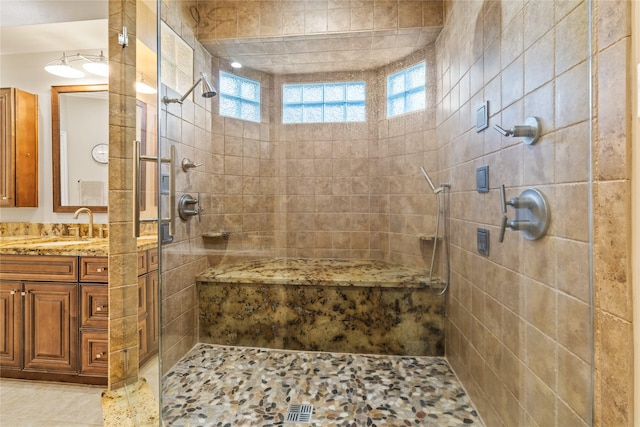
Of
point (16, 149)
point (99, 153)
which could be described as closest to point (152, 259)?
point (99, 153)

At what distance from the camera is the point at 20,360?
5.99 ft

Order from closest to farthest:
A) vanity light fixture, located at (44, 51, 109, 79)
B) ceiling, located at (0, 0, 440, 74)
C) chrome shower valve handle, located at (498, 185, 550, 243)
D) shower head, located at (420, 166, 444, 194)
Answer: chrome shower valve handle, located at (498, 185, 550, 243) → shower head, located at (420, 166, 444, 194) → ceiling, located at (0, 0, 440, 74) → vanity light fixture, located at (44, 51, 109, 79)

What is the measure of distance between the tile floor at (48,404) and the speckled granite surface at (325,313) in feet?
2.21

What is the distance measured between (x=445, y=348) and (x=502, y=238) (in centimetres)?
96

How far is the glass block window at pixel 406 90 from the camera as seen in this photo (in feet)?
6.53

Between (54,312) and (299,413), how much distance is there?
1635 millimetres

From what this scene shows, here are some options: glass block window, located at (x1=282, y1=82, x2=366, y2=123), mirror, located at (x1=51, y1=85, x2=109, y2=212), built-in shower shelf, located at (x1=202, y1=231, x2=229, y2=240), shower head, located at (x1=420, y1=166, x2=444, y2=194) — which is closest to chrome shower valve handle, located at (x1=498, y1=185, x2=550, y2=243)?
shower head, located at (x1=420, y1=166, x2=444, y2=194)

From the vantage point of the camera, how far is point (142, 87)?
1.44 metres

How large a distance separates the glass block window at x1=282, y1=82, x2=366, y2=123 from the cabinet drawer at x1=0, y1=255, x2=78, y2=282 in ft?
5.38

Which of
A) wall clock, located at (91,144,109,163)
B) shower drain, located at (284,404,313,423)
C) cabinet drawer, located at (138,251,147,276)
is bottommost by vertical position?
shower drain, located at (284,404,313,423)

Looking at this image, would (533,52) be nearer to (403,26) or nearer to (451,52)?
(451,52)

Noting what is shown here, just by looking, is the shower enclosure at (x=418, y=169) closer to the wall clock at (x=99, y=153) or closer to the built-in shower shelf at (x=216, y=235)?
the built-in shower shelf at (x=216, y=235)

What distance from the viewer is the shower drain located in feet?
4.28

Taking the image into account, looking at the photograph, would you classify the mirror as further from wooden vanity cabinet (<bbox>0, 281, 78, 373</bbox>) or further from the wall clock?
wooden vanity cabinet (<bbox>0, 281, 78, 373</bbox>)
